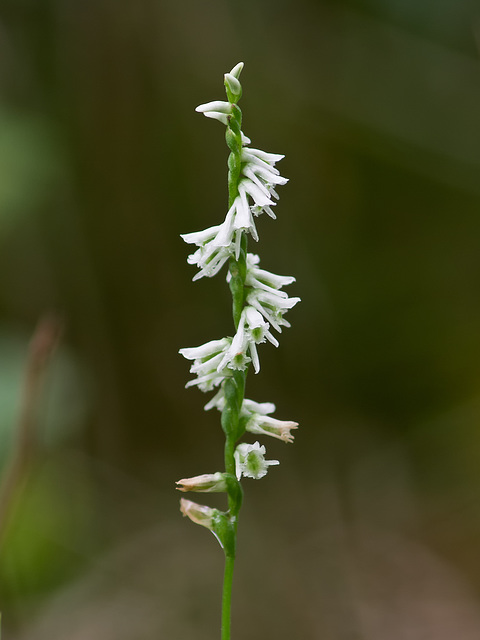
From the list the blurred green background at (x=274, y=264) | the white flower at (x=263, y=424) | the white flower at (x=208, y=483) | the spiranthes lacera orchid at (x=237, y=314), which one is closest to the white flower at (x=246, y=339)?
the spiranthes lacera orchid at (x=237, y=314)

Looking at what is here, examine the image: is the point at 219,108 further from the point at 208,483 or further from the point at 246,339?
the point at 208,483

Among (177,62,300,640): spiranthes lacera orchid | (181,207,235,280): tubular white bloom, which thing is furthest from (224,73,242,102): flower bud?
(181,207,235,280): tubular white bloom
